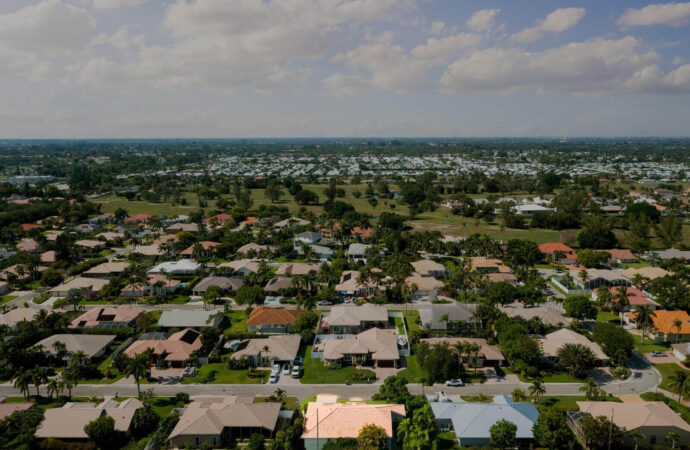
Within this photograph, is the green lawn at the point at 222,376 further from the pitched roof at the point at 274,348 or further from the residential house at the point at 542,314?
the residential house at the point at 542,314

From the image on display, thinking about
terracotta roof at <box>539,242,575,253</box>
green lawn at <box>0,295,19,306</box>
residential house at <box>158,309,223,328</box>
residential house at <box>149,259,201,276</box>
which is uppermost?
terracotta roof at <box>539,242,575,253</box>

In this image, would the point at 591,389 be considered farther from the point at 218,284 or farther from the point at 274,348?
the point at 218,284

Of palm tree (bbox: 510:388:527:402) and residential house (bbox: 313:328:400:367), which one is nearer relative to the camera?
palm tree (bbox: 510:388:527:402)

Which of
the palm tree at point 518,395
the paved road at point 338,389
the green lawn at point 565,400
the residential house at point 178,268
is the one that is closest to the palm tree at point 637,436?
the green lawn at point 565,400

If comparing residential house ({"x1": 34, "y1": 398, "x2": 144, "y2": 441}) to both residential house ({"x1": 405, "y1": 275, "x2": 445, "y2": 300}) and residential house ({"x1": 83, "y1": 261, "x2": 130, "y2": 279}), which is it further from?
residential house ({"x1": 83, "y1": 261, "x2": 130, "y2": 279})

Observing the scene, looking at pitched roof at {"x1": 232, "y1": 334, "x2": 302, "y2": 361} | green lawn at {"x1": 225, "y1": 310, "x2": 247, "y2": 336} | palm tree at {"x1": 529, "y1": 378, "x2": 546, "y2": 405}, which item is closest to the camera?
palm tree at {"x1": 529, "y1": 378, "x2": 546, "y2": 405}

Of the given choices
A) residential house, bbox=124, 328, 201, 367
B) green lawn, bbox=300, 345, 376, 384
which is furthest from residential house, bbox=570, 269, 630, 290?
residential house, bbox=124, 328, 201, 367

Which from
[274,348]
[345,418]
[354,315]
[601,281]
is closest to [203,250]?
[354,315]

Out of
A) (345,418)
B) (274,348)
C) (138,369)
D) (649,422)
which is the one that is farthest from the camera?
(274,348)
